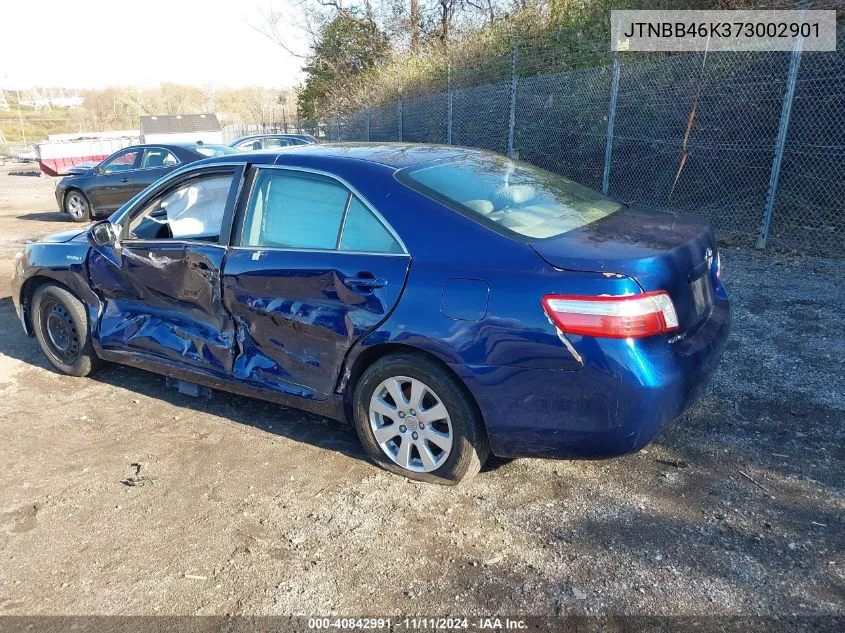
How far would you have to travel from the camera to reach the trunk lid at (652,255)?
9.00ft

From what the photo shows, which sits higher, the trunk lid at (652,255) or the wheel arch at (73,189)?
the trunk lid at (652,255)

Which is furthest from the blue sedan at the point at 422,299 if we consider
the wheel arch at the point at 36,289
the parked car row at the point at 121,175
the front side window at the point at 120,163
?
the front side window at the point at 120,163

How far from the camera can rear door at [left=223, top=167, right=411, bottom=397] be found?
3230 millimetres

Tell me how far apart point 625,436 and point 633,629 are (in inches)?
29.9

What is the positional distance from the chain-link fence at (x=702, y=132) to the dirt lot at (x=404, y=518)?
306cm

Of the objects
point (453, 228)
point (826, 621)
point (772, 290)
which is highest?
point (453, 228)

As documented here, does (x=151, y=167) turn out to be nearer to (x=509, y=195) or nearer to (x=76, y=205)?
(x=76, y=205)

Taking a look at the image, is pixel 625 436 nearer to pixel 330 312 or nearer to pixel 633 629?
pixel 633 629

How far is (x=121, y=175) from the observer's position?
13250mm

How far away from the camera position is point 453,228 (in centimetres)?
305

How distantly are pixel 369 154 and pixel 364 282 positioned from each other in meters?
0.90

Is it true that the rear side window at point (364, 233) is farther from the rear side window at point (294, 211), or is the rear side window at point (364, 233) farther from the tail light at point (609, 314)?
the tail light at point (609, 314)

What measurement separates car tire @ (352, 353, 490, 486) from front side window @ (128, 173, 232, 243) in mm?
1491

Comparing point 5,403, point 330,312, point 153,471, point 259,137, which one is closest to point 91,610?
point 153,471
